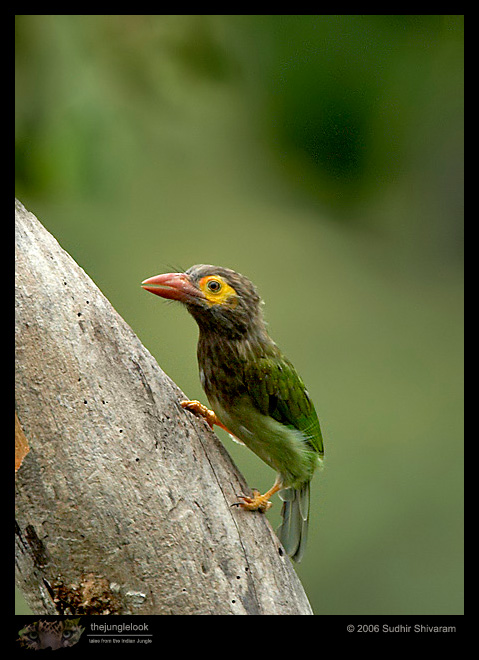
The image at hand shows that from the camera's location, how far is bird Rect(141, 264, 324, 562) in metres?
1.99

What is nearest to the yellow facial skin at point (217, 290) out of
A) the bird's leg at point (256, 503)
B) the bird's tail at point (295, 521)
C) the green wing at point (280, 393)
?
Answer: the green wing at point (280, 393)

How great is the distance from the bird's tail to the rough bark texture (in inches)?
15.1

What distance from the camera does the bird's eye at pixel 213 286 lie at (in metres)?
1.99

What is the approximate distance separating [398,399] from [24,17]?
2.83m

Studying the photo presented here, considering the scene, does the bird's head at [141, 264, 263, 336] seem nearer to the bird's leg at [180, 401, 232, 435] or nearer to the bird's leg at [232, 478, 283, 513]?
the bird's leg at [180, 401, 232, 435]

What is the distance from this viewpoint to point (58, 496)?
1587 millimetres

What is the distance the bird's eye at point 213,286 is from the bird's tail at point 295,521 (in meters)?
0.64

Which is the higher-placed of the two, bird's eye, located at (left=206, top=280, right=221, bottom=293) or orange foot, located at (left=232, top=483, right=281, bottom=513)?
bird's eye, located at (left=206, top=280, right=221, bottom=293)

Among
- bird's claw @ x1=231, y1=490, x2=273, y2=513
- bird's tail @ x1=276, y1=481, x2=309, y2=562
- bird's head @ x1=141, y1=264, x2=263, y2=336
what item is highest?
bird's head @ x1=141, y1=264, x2=263, y2=336

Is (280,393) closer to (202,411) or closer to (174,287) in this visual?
(202,411)

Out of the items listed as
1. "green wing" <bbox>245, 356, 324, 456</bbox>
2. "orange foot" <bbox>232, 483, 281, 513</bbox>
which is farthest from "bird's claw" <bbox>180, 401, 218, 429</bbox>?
"orange foot" <bbox>232, 483, 281, 513</bbox>

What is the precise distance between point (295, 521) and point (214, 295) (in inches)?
27.2

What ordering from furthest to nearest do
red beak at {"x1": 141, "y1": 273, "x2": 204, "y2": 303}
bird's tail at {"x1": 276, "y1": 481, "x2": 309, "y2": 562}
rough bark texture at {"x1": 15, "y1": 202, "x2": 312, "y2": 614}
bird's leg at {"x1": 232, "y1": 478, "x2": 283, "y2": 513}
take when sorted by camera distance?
bird's tail at {"x1": 276, "y1": 481, "x2": 309, "y2": 562}
red beak at {"x1": 141, "y1": 273, "x2": 204, "y2": 303}
bird's leg at {"x1": 232, "y1": 478, "x2": 283, "y2": 513}
rough bark texture at {"x1": 15, "y1": 202, "x2": 312, "y2": 614}

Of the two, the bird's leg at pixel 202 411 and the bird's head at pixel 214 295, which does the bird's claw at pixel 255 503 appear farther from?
the bird's head at pixel 214 295
